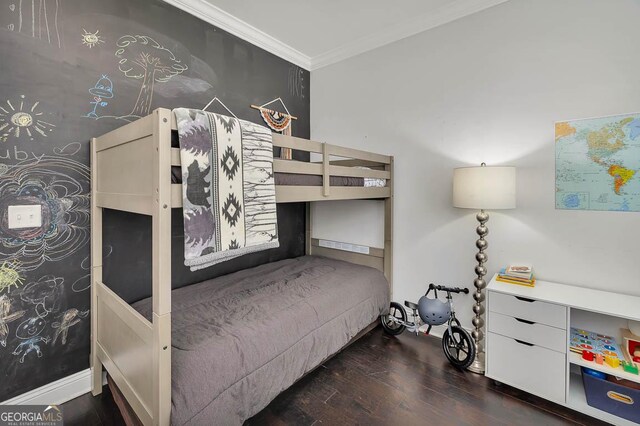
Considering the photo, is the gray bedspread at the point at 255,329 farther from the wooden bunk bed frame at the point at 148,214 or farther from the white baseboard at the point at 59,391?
the white baseboard at the point at 59,391

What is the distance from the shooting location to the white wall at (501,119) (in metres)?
1.82

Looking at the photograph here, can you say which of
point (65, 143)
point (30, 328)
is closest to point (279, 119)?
point (65, 143)

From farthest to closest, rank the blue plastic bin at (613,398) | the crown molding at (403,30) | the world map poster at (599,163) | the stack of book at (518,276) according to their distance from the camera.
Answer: the crown molding at (403,30) → the stack of book at (518,276) → the world map poster at (599,163) → the blue plastic bin at (613,398)

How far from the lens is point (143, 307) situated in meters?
1.85

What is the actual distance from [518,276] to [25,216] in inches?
119

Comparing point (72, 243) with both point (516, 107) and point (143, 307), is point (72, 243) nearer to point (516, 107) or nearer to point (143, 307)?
point (143, 307)

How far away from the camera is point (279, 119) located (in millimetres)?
3082

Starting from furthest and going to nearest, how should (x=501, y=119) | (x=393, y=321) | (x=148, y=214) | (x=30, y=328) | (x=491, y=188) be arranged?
(x=393, y=321) → (x=501, y=119) → (x=491, y=188) → (x=30, y=328) → (x=148, y=214)

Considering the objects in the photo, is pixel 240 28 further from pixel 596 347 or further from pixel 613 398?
pixel 613 398

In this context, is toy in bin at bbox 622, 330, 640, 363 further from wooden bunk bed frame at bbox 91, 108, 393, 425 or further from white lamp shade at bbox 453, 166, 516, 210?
wooden bunk bed frame at bbox 91, 108, 393, 425

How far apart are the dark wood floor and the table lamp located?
0.28m

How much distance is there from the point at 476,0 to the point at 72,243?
10.8 feet
